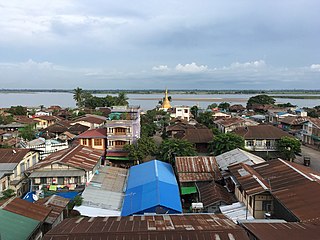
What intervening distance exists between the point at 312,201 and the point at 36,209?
11363 millimetres

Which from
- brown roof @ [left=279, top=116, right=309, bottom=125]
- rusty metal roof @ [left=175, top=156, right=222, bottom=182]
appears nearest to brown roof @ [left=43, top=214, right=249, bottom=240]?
rusty metal roof @ [left=175, top=156, right=222, bottom=182]

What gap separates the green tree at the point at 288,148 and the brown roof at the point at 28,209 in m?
23.5

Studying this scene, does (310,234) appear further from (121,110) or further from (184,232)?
(121,110)

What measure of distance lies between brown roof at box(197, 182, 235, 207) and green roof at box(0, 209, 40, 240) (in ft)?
31.5

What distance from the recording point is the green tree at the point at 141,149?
2572cm

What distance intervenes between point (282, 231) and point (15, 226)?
8.71 metres

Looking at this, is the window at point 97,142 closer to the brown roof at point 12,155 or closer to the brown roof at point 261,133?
the brown roof at point 12,155

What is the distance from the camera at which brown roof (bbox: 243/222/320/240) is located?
8742mm

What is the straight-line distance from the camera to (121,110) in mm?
34375

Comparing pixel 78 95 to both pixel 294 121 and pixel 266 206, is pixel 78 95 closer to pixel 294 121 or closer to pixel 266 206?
pixel 294 121

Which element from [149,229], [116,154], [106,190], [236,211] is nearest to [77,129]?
[116,154]

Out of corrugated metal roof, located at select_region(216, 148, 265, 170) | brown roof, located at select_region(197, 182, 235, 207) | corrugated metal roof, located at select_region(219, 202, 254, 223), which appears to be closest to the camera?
corrugated metal roof, located at select_region(219, 202, 254, 223)

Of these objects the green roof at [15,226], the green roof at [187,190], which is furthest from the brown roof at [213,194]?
the green roof at [15,226]

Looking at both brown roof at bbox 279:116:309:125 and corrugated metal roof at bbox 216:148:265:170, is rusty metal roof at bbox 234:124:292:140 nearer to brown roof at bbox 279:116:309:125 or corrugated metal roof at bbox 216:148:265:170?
corrugated metal roof at bbox 216:148:265:170
